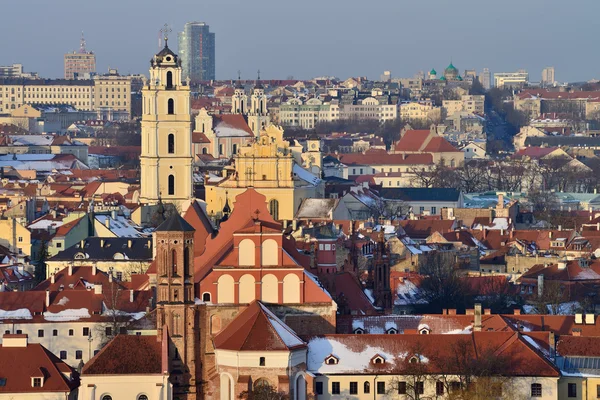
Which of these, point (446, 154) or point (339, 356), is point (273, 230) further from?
point (446, 154)

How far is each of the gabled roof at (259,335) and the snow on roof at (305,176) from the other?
38.6 m

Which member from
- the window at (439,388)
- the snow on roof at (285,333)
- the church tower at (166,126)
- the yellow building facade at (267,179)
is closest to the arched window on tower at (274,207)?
the yellow building facade at (267,179)

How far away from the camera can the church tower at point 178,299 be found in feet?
140

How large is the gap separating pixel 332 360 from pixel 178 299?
3.06 metres

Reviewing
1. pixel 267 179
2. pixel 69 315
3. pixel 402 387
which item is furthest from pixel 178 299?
pixel 267 179

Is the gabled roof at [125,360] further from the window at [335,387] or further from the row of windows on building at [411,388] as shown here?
the window at [335,387]

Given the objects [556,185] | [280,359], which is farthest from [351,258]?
[556,185]

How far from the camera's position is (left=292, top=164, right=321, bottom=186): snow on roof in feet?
269

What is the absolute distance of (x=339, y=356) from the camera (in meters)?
42.5

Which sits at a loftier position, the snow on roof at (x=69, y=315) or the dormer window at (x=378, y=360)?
the snow on roof at (x=69, y=315)

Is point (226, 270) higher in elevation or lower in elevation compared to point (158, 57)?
lower

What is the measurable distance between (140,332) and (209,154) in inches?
3058

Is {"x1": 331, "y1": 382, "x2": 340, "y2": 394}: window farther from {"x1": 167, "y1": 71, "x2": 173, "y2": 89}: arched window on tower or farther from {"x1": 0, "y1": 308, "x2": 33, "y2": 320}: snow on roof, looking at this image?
{"x1": 167, "y1": 71, "x2": 173, "y2": 89}: arched window on tower

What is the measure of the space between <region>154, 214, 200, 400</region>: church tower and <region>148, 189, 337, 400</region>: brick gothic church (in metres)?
0.02
